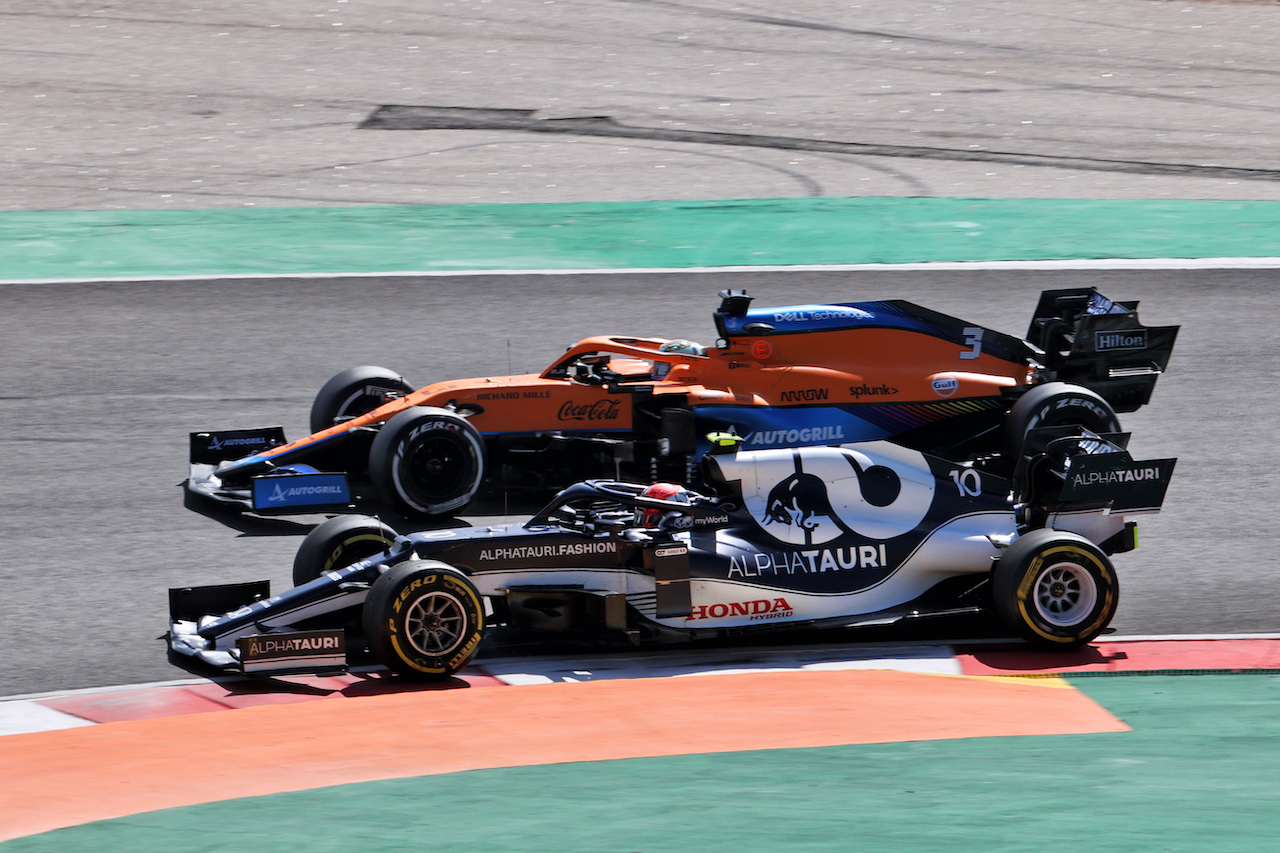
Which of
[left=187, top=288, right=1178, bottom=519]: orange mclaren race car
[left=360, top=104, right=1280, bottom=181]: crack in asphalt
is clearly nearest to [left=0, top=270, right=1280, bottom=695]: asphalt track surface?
[left=187, top=288, right=1178, bottom=519]: orange mclaren race car

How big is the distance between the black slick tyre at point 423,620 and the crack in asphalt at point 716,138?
16.0m

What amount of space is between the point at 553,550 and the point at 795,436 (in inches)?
132

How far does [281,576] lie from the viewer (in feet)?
35.2

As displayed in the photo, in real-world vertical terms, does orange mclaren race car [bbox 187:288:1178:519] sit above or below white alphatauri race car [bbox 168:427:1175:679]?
above

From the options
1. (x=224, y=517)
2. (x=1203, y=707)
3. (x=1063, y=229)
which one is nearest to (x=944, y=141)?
(x=1063, y=229)

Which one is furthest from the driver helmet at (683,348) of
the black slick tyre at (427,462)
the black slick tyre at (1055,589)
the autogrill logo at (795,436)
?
the black slick tyre at (1055,589)

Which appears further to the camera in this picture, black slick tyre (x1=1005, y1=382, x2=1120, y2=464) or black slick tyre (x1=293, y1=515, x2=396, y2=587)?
black slick tyre (x1=1005, y1=382, x2=1120, y2=464)

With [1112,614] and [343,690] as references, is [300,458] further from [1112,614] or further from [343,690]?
[1112,614]

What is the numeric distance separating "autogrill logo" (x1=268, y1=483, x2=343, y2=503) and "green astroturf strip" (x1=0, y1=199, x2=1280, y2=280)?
6.90m

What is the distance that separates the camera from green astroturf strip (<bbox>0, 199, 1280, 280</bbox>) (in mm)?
18281

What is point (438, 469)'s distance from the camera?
11.7 metres

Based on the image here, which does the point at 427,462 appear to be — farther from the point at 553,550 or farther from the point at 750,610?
the point at 750,610

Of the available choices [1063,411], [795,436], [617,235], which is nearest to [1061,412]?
[1063,411]

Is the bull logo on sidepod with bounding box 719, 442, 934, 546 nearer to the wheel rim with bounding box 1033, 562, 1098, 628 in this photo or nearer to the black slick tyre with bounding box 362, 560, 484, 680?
the wheel rim with bounding box 1033, 562, 1098, 628
